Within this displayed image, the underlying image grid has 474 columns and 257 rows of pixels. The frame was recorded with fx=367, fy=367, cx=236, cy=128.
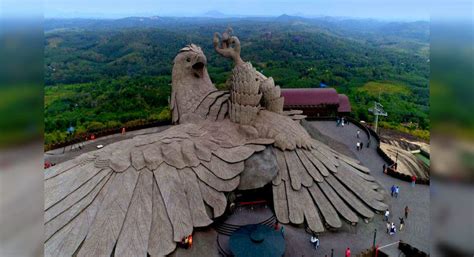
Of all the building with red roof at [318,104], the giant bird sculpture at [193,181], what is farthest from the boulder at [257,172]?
the building with red roof at [318,104]

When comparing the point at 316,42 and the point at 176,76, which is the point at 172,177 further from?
the point at 316,42

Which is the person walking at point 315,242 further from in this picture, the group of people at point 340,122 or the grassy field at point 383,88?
the grassy field at point 383,88

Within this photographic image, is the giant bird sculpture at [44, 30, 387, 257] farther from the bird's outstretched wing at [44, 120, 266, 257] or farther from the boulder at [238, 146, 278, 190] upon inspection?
the boulder at [238, 146, 278, 190]

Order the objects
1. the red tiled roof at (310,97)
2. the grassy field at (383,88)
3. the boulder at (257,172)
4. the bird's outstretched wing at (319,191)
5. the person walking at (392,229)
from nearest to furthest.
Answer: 1. the bird's outstretched wing at (319,191)
2. the boulder at (257,172)
3. the person walking at (392,229)
4. the red tiled roof at (310,97)
5. the grassy field at (383,88)

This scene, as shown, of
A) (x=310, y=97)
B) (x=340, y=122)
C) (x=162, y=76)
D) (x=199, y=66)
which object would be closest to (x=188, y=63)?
(x=199, y=66)

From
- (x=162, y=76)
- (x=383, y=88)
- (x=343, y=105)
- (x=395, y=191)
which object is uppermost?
(x=343, y=105)

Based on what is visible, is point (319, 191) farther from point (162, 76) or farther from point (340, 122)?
point (162, 76)
